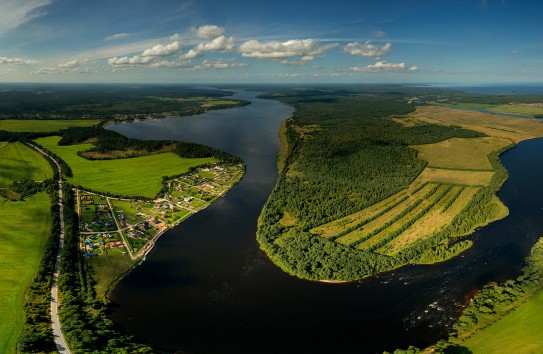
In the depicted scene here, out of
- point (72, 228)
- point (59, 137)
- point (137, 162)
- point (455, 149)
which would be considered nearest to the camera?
point (72, 228)

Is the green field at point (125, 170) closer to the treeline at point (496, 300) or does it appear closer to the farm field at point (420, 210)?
the farm field at point (420, 210)

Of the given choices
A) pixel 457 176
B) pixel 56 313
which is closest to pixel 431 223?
pixel 457 176

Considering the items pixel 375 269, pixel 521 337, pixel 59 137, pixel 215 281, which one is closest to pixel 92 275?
pixel 215 281

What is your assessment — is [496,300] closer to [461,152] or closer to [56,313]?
[56,313]

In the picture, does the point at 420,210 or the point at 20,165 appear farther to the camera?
the point at 20,165

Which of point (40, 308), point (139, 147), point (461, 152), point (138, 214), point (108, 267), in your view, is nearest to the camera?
point (40, 308)

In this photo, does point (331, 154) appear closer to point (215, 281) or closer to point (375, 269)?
point (375, 269)

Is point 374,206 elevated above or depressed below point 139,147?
below
